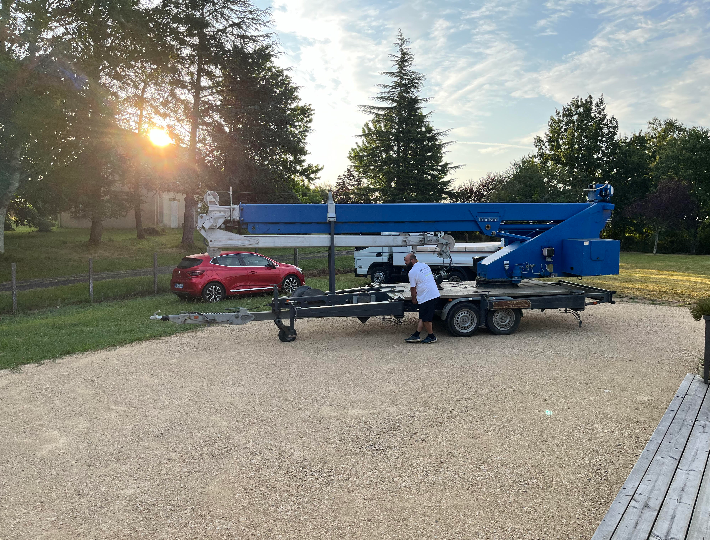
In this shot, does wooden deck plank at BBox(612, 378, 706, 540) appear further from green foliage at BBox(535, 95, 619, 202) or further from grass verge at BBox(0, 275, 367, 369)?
green foliage at BBox(535, 95, 619, 202)

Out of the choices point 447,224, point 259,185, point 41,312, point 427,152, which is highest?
point 427,152

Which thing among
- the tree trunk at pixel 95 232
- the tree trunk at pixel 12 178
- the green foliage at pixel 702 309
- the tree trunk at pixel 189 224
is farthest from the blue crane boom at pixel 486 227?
the tree trunk at pixel 189 224

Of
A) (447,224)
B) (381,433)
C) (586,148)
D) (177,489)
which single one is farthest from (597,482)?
(586,148)

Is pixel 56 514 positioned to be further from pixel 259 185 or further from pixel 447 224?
pixel 259 185

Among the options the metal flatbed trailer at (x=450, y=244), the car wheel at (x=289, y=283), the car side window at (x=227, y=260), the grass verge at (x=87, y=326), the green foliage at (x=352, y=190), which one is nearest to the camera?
the grass verge at (x=87, y=326)

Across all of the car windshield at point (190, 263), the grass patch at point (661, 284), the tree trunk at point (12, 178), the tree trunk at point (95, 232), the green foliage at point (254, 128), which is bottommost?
the grass patch at point (661, 284)

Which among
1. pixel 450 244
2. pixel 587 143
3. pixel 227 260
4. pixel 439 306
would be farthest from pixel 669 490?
pixel 587 143

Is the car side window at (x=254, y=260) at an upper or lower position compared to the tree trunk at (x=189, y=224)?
lower

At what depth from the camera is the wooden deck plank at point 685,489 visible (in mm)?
3488

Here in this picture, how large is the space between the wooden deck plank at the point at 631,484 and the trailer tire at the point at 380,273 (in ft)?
44.0

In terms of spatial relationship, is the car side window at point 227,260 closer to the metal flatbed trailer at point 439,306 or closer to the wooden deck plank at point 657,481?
the metal flatbed trailer at point 439,306

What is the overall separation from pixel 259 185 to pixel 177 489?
82.9 ft

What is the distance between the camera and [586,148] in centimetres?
5009

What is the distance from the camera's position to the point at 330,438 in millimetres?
5652
